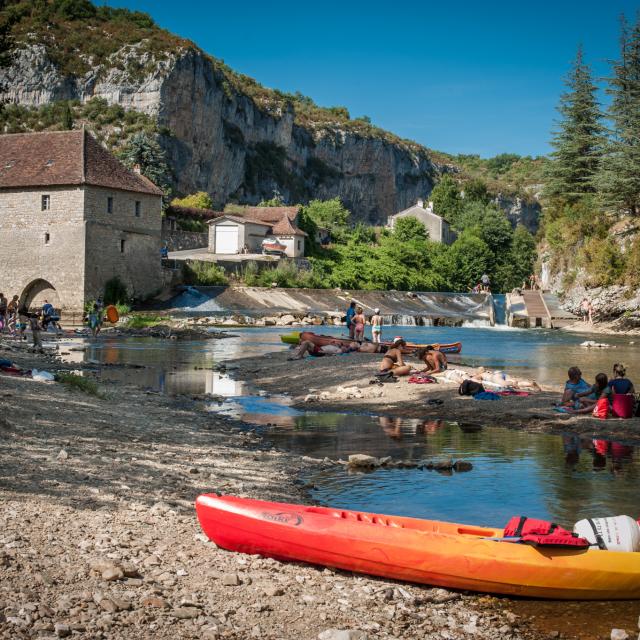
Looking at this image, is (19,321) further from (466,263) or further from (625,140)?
(466,263)

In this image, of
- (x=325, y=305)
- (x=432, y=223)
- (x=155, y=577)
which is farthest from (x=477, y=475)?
(x=432, y=223)

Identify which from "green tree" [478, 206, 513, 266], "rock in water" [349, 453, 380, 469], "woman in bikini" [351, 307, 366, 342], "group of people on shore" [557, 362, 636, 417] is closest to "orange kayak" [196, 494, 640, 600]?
"rock in water" [349, 453, 380, 469]

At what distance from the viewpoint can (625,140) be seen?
2168 inches

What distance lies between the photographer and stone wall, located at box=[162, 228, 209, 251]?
66956 mm

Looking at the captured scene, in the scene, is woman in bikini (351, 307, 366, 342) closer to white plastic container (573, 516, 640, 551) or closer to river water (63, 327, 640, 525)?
river water (63, 327, 640, 525)

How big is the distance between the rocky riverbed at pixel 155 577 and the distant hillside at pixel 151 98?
69.3 m

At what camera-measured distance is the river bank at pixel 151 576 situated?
18.0 feet

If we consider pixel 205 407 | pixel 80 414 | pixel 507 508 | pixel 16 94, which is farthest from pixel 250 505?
pixel 16 94

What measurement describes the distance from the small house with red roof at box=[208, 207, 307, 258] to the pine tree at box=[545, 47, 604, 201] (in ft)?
71.5

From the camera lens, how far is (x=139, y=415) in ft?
46.8

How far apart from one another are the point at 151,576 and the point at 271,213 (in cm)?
7373

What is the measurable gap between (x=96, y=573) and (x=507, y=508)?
5.14m

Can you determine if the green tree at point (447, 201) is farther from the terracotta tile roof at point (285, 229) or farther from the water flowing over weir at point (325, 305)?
the water flowing over weir at point (325, 305)

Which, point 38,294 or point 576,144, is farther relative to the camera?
point 576,144
